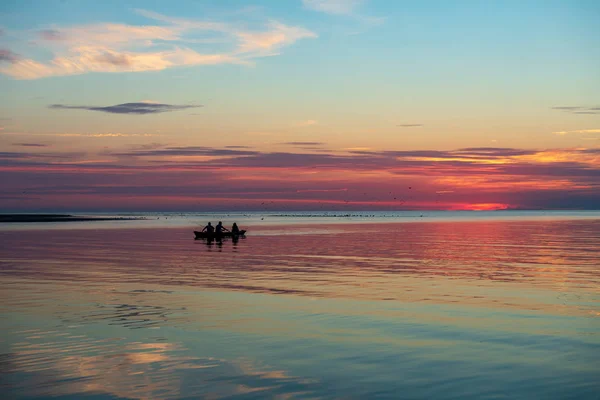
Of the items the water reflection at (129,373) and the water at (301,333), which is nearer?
the water reflection at (129,373)

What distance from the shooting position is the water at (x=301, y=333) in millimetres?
14578

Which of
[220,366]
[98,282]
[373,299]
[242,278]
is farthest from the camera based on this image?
[242,278]

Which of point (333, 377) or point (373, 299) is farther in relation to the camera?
point (373, 299)

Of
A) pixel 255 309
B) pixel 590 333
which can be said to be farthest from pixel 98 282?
pixel 590 333

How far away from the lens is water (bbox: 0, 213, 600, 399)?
47.8ft

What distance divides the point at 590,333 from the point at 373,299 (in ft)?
29.8

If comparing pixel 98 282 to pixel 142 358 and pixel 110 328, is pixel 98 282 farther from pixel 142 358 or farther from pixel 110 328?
pixel 142 358

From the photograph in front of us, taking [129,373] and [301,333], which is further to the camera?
[301,333]

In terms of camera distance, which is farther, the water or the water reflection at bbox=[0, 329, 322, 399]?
the water

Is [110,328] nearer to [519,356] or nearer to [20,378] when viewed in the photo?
[20,378]

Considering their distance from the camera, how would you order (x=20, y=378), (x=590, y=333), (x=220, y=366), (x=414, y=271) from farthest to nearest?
1. (x=414, y=271)
2. (x=590, y=333)
3. (x=220, y=366)
4. (x=20, y=378)

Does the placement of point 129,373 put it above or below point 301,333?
above

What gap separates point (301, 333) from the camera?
2030 centimetres

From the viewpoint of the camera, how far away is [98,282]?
3291 centimetres
